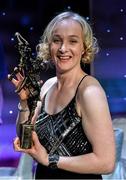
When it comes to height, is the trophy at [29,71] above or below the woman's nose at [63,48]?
below

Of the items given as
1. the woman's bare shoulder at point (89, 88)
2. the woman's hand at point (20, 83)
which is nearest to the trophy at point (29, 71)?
the woman's hand at point (20, 83)

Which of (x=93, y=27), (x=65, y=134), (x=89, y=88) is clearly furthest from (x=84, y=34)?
(x=93, y=27)

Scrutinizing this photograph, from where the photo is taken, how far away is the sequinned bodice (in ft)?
3.21

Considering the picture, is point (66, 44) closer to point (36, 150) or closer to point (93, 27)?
point (36, 150)

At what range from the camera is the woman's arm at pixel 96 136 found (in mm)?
929

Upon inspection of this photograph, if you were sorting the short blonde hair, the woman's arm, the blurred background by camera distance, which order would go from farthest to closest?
the blurred background, the short blonde hair, the woman's arm

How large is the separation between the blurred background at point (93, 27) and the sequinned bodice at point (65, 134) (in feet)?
4.30

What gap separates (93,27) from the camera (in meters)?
2.37

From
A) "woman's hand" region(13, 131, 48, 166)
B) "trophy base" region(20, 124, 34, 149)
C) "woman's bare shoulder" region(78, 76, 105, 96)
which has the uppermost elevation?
"woman's bare shoulder" region(78, 76, 105, 96)

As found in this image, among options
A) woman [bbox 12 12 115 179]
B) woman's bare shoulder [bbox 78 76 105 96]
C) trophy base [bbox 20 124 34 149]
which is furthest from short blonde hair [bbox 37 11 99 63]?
trophy base [bbox 20 124 34 149]

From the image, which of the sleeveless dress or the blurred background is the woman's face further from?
the blurred background

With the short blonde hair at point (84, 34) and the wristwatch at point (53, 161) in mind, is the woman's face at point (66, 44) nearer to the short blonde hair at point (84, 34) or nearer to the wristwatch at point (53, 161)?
the short blonde hair at point (84, 34)

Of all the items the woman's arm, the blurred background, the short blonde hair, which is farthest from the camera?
the blurred background

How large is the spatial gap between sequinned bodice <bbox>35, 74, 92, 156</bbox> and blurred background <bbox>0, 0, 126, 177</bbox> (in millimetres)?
1310
